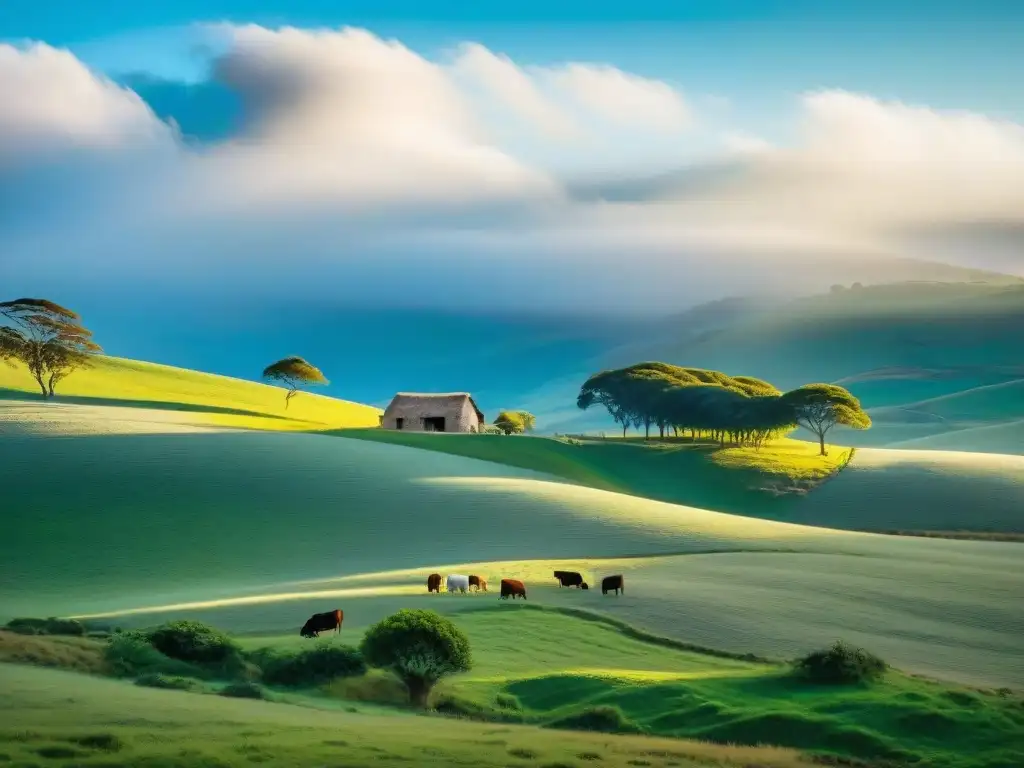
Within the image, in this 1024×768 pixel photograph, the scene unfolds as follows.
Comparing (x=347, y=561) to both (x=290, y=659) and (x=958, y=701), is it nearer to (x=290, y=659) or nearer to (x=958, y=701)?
(x=290, y=659)

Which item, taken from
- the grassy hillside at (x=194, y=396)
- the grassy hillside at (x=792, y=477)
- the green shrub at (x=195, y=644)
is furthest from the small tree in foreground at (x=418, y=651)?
the grassy hillside at (x=194, y=396)

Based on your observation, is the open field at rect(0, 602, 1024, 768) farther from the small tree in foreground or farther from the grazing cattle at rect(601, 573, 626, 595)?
the grazing cattle at rect(601, 573, 626, 595)

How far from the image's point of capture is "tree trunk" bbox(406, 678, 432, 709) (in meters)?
28.0

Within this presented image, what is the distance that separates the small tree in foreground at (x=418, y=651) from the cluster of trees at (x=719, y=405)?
67.8 metres

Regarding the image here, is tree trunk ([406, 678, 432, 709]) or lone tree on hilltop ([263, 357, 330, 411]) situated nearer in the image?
tree trunk ([406, 678, 432, 709])

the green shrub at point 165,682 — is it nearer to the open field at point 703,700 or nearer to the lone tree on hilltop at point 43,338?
the open field at point 703,700

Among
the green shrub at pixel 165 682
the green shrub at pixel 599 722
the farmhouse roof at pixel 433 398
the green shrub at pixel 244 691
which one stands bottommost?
the green shrub at pixel 599 722

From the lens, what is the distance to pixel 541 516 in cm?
6131

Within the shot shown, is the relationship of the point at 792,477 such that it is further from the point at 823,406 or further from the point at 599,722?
the point at 599,722

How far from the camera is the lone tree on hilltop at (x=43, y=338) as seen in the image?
330 ft

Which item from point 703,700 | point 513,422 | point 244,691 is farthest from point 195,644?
point 513,422

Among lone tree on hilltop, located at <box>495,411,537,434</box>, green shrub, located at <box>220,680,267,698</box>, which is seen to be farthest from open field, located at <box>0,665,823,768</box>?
lone tree on hilltop, located at <box>495,411,537,434</box>

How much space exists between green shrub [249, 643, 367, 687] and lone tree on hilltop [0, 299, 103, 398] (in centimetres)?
8079

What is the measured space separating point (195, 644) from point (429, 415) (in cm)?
7463
